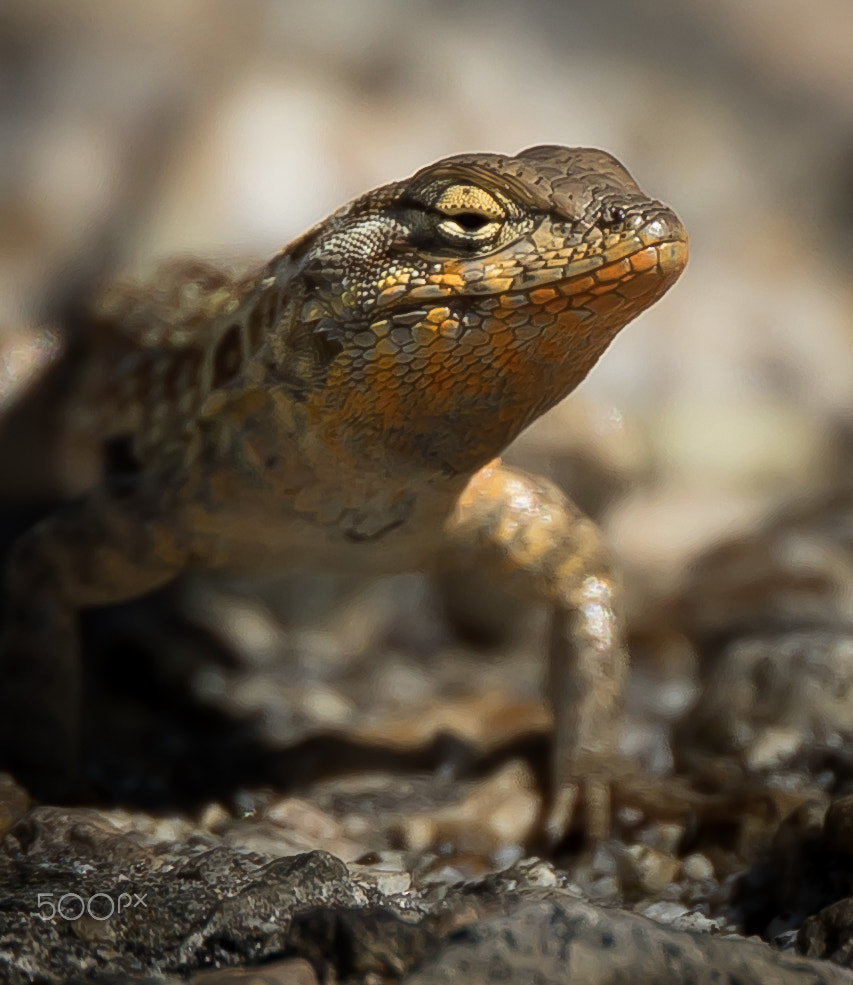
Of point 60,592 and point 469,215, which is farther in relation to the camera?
point 60,592

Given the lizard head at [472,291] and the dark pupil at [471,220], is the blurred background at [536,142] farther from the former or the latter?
the dark pupil at [471,220]

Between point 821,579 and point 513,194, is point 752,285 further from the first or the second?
point 513,194

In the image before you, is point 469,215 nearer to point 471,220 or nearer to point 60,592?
point 471,220

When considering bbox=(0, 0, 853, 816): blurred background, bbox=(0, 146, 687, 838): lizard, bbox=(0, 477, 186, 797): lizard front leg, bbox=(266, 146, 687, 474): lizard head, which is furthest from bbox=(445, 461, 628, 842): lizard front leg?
bbox=(0, 0, 853, 816): blurred background

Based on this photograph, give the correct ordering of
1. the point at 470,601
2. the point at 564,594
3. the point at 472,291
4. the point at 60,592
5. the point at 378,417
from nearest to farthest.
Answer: the point at 472,291, the point at 378,417, the point at 60,592, the point at 564,594, the point at 470,601

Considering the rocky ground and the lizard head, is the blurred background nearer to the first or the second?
the rocky ground

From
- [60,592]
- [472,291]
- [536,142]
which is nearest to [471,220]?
[472,291]

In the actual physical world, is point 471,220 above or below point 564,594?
above

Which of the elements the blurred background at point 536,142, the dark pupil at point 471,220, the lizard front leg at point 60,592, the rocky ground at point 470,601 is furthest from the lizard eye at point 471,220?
the blurred background at point 536,142
